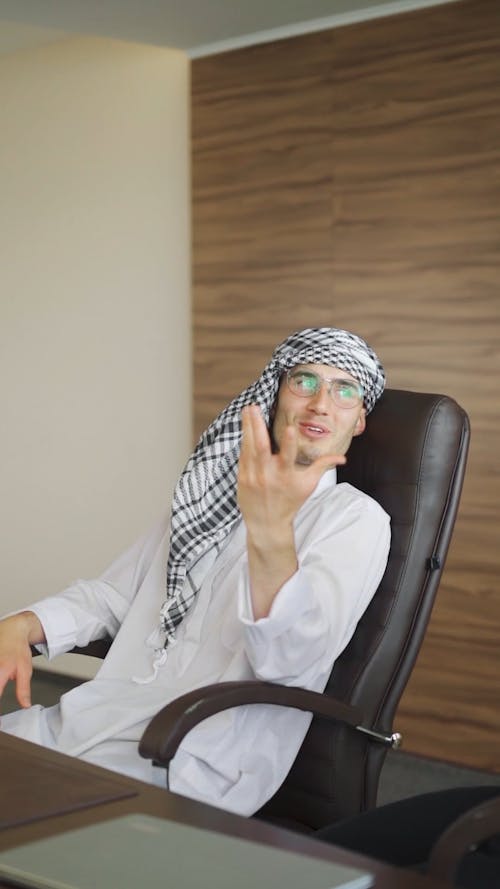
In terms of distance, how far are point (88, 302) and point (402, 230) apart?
1.70 m

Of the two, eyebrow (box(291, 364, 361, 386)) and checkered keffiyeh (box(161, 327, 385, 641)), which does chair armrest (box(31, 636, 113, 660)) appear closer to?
checkered keffiyeh (box(161, 327, 385, 641))

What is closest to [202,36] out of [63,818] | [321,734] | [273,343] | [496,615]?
[273,343]

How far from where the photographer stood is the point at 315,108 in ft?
14.3

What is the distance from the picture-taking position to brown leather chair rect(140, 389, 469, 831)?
2254 millimetres

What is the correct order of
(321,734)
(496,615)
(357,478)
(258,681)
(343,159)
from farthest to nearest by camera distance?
(343,159) → (496,615) → (357,478) → (321,734) → (258,681)

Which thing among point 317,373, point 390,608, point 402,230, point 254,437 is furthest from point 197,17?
point 254,437

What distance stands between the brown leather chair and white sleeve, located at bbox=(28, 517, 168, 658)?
1.81ft

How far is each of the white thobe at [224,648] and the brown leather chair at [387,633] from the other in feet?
0.21

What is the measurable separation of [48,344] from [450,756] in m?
2.64

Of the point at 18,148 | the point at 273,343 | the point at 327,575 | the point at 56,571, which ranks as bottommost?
the point at 56,571

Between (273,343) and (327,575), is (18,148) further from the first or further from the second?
(327,575)

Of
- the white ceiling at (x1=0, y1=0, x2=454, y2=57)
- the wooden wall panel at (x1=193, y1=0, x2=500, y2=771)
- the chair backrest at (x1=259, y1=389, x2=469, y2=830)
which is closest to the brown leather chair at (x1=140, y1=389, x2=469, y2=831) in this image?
the chair backrest at (x1=259, y1=389, x2=469, y2=830)

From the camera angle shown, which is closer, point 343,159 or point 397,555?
point 397,555

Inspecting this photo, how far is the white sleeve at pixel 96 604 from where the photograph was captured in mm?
2504
